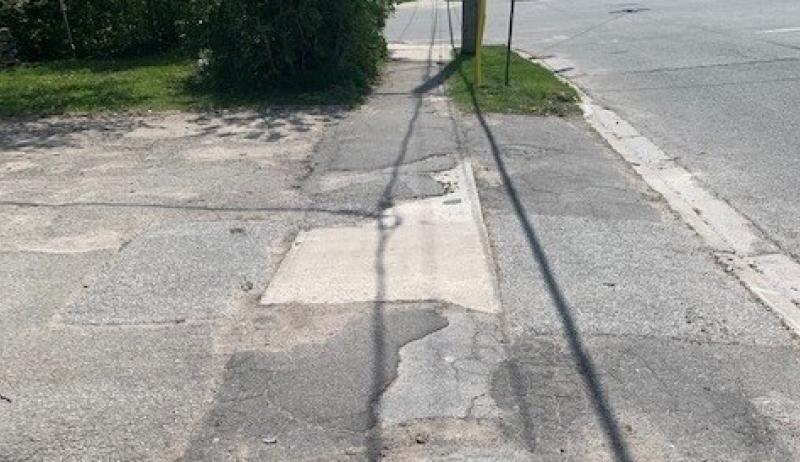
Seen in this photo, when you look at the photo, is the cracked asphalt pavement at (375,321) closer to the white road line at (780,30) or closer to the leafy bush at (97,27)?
the leafy bush at (97,27)

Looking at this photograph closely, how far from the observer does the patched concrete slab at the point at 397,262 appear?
475 centimetres

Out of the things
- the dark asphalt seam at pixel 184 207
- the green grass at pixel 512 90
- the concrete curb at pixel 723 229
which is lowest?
the green grass at pixel 512 90

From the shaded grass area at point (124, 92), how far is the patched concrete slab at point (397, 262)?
4839 millimetres

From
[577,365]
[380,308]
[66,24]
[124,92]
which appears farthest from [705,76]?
[66,24]

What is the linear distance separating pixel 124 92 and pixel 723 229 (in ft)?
28.1

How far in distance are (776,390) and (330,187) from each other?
414 centimetres

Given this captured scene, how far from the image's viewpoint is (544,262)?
5.27m

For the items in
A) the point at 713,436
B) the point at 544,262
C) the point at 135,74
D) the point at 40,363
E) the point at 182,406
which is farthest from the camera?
the point at 135,74

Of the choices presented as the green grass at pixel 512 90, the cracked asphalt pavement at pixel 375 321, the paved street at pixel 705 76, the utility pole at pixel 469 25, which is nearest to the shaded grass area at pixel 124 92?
the green grass at pixel 512 90

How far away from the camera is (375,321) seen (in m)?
4.39

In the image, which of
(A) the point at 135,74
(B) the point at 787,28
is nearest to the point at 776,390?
(A) the point at 135,74

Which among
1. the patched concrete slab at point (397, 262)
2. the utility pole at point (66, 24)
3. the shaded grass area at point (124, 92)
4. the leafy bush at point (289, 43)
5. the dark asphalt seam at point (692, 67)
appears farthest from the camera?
the utility pole at point (66, 24)

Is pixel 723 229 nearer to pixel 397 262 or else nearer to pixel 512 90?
pixel 397 262

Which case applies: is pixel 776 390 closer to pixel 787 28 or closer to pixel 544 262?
pixel 544 262
